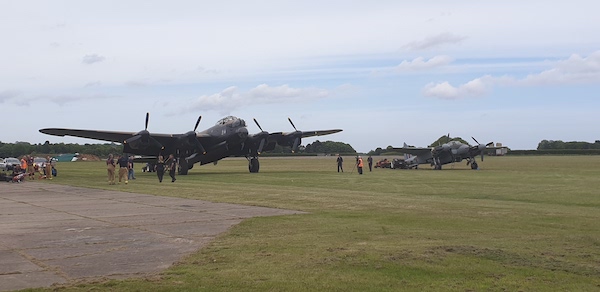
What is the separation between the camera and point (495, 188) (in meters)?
26.0

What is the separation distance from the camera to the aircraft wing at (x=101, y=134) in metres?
39.0

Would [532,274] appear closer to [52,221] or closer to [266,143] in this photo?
[52,221]

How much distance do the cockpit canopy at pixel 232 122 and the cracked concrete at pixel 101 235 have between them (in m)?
23.9

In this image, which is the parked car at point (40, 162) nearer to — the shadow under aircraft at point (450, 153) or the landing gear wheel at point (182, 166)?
the landing gear wheel at point (182, 166)

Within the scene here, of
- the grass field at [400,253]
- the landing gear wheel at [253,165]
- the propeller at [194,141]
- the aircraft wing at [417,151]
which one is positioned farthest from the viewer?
the aircraft wing at [417,151]

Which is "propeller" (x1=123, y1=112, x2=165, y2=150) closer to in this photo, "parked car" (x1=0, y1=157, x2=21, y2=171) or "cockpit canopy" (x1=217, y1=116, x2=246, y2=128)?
"cockpit canopy" (x1=217, y1=116, x2=246, y2=128)

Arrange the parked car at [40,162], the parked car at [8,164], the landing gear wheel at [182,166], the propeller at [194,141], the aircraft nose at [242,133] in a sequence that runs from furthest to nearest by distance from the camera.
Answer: the parked car at [8,164], the parked car at [40,162], the aircraft nose at [242,133], the landing gear wheel at [182,166], the propeller at [194,141]

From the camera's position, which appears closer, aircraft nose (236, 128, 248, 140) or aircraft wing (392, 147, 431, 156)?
aircraft nose (236, 128, 248, 140)

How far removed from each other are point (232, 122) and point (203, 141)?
8.21 feet

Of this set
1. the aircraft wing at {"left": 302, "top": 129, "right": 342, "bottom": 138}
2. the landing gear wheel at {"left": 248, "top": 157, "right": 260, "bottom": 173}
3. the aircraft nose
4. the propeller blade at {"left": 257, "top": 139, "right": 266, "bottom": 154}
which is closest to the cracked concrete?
the aircraft nose

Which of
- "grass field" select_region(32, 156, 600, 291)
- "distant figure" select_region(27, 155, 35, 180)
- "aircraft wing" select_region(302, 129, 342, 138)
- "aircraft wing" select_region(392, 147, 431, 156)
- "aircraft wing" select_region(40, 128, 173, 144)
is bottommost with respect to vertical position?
"grass field" select_region(32, 156, 600, 291)

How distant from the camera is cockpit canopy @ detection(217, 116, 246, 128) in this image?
145ft

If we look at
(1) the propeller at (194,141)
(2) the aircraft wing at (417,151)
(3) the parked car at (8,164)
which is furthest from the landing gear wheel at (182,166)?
(2) the aircraft wing at (417,151)

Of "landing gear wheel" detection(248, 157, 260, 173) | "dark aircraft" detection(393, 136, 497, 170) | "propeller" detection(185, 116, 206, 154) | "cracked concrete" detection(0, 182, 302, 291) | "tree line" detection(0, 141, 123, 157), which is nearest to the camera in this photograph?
"cracked concrete" detection(0, 182, 302, 291)
